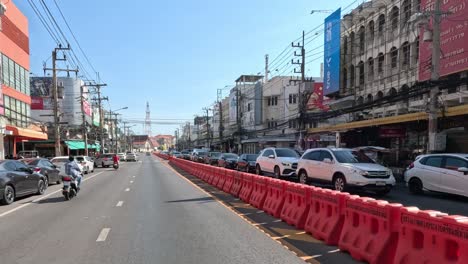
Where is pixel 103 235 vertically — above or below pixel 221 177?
below

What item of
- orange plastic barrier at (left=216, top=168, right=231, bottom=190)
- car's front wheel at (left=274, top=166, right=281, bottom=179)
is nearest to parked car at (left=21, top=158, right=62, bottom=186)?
orange plastic barrier at (left=216, top=168, right=231, bottom=190)

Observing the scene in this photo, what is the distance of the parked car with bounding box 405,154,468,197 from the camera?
46.1ft

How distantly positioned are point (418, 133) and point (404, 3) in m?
10.5

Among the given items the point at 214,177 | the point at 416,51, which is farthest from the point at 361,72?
the point at 214,177

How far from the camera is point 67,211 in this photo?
12.1 metres

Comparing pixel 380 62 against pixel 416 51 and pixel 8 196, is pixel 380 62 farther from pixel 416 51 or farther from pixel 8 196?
pixel 8 196

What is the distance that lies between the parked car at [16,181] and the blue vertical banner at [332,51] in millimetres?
32887

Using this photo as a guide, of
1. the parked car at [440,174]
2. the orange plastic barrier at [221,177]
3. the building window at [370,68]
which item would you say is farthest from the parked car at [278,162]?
the building window at [370,68]

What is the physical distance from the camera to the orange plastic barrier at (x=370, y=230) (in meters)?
5.96

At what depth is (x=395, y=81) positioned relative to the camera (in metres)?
34.7

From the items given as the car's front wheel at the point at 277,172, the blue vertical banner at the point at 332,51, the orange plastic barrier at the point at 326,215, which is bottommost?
the car's front wheel at the point at 277,172

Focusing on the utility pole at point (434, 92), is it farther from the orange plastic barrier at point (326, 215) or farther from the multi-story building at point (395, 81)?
the orange plastic barrier at point (326, 215)

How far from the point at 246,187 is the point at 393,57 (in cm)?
2606

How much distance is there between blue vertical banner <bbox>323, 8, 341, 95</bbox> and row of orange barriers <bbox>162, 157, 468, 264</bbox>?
1365 inches
